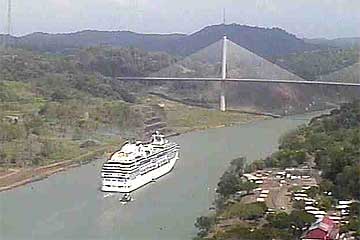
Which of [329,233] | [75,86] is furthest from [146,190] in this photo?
[75,86]

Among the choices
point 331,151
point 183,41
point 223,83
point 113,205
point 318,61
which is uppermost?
point 183,41

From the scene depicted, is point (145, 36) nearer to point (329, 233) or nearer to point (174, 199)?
point (174, 199)

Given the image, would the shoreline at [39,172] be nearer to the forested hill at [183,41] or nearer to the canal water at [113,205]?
the canal water at [113,205]

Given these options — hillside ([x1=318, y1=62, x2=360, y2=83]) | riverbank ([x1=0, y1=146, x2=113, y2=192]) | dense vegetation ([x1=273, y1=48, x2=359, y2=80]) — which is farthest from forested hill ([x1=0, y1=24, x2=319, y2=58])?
riverbank ([x1=0, y1=146, x2=113, y2=192])

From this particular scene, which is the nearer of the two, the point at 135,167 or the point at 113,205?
the point at 113,205

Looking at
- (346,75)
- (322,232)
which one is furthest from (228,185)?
(346,75)

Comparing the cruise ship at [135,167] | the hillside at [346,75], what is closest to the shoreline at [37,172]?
the cruise ship at [135,167]

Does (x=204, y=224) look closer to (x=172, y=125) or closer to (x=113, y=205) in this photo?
(x=113, y=205)
